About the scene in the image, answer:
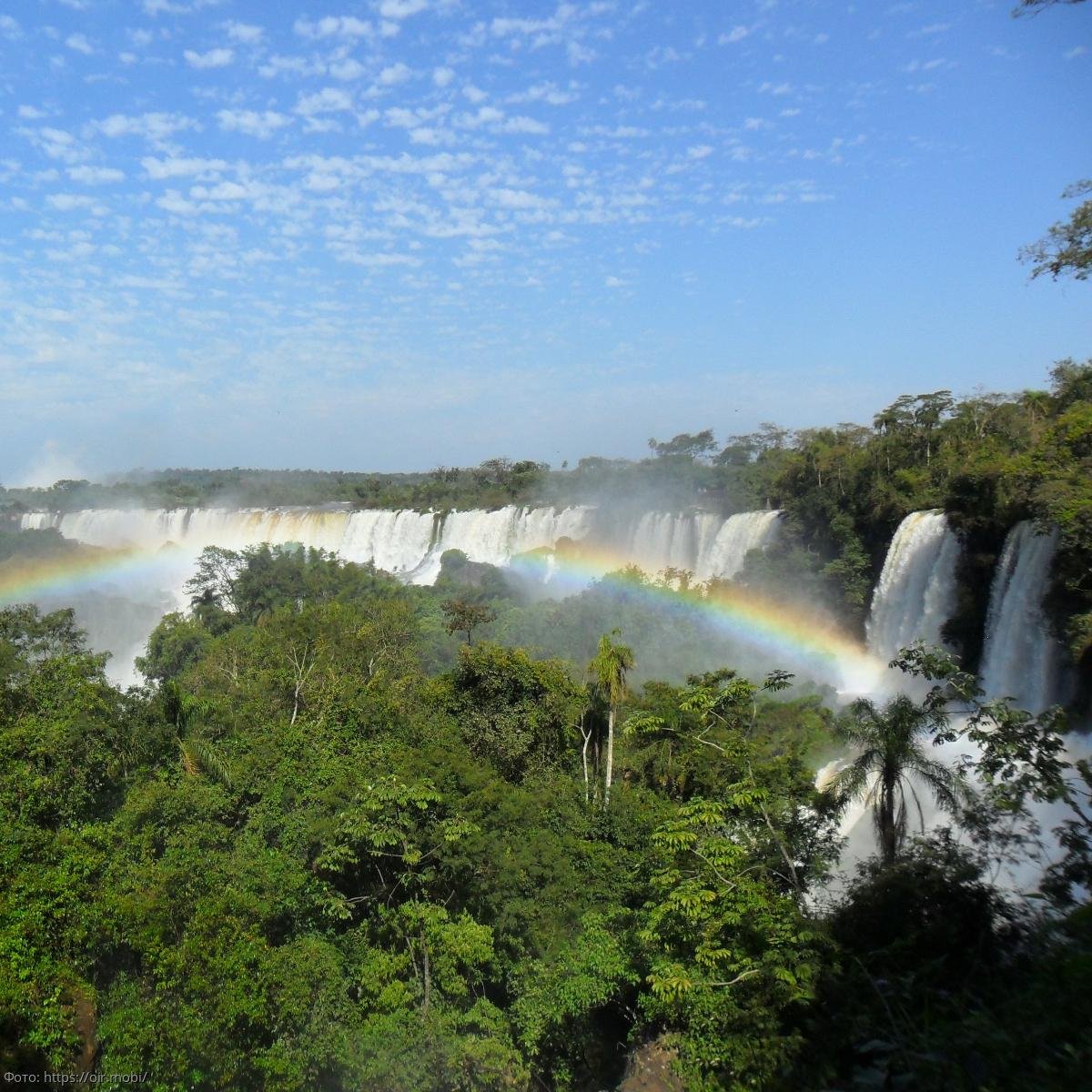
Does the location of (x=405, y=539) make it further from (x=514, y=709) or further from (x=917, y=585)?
(x=514, y=709)

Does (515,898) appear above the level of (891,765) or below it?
below

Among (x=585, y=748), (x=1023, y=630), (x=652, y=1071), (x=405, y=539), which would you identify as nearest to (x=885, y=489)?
(x=1023, y=630)

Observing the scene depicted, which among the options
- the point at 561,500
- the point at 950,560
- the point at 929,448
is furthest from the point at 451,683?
the point at 561,500

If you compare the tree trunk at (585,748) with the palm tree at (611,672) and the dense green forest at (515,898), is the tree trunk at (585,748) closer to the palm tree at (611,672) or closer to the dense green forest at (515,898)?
the dense green forest at (515,898)

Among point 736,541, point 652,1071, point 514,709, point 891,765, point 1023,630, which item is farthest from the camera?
point 736,541

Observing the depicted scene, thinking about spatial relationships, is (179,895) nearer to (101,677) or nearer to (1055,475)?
(101,677)

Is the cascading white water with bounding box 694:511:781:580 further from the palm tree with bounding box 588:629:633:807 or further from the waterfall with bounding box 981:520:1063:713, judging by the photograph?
the palm tree with bounding box 588:629:633:807

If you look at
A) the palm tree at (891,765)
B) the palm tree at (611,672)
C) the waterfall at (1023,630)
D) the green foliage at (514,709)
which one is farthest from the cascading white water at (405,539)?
the palm tree at (891,765)
